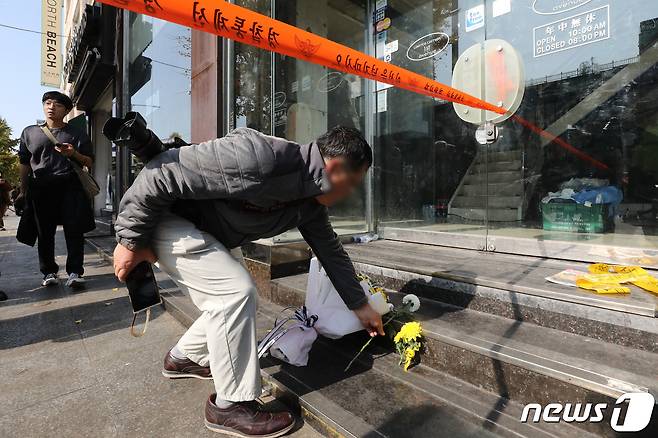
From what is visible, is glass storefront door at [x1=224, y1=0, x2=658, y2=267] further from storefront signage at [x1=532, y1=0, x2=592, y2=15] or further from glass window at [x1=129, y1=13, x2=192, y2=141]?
glass window at [x1=129, y1=13, x2=192, y2=141]

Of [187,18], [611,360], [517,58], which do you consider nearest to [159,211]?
[187,18]

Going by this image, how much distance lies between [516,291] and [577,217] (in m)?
1.74

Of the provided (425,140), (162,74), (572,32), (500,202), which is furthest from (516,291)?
(162,74)

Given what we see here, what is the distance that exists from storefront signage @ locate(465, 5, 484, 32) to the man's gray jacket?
11.6 ft

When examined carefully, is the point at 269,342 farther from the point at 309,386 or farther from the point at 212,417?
the point at 212,417

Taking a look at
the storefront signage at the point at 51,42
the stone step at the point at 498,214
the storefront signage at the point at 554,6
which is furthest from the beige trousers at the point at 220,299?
the storefront signage at the point at 51,42

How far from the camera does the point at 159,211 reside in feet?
5.07

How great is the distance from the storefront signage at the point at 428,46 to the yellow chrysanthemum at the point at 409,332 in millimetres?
3709

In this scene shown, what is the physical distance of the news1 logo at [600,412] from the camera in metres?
1.30

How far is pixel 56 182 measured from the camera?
3852 millimetres

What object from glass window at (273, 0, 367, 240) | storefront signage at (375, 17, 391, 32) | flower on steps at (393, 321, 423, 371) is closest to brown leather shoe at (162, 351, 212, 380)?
flower on steps at (393, 321, 423, 371)

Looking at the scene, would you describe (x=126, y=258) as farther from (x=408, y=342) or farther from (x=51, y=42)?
(x=51, y=42)

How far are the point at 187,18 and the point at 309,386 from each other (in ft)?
5.90

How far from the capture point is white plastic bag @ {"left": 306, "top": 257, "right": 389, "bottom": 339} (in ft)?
6.91
